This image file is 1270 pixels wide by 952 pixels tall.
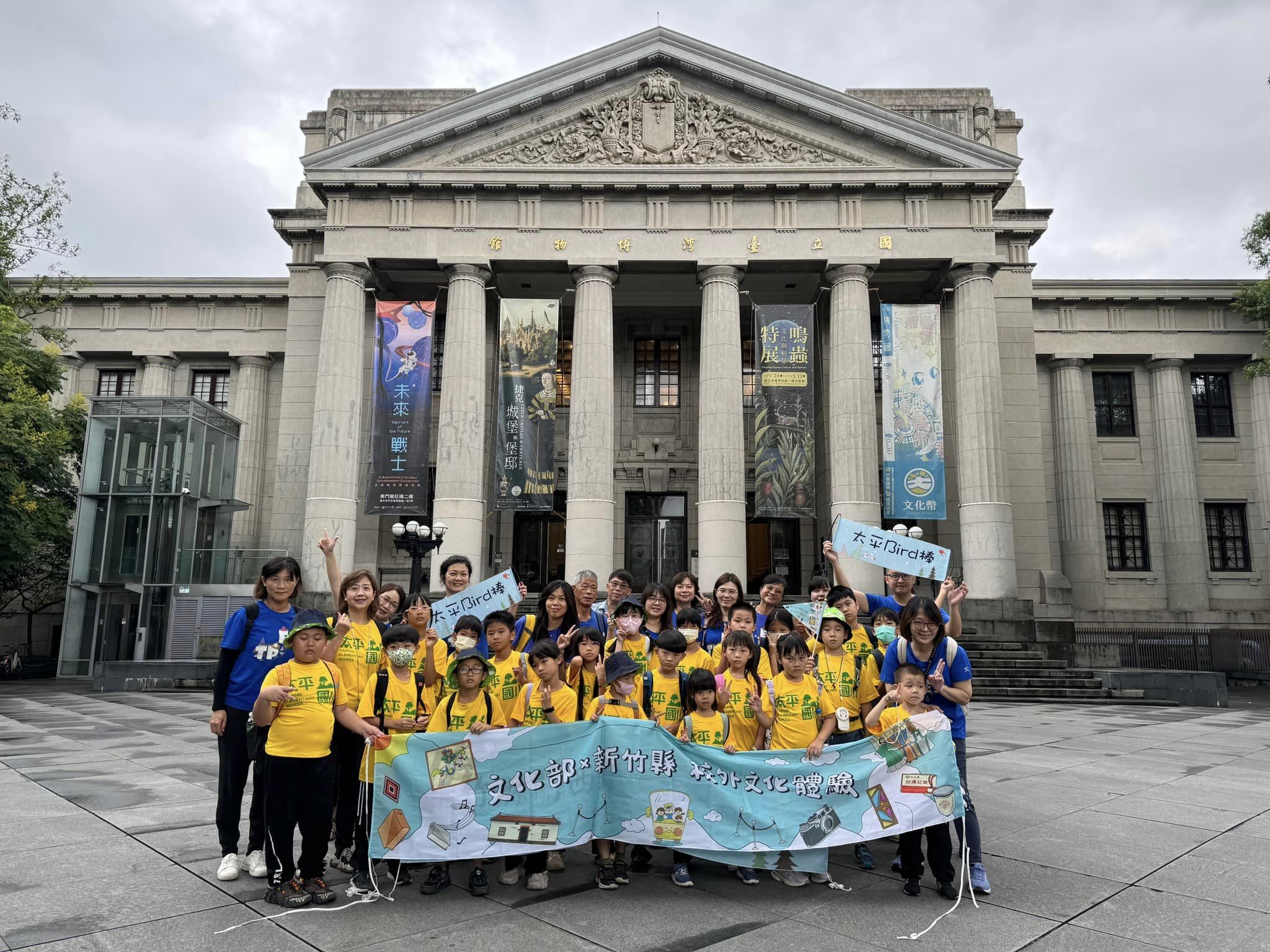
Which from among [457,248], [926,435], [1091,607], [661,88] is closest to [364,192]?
[457,248]

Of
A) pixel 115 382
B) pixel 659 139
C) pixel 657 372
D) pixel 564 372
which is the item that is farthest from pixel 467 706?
pixel 115 382

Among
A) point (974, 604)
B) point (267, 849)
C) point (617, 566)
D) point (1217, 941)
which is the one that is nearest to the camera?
point (1217, 941)

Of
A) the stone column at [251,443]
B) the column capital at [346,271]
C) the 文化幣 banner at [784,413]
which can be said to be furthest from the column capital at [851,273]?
the stone column at [251,443]

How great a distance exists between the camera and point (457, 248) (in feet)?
87.3

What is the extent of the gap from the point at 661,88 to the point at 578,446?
40.1ft

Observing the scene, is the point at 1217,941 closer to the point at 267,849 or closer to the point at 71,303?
the point at 267,849

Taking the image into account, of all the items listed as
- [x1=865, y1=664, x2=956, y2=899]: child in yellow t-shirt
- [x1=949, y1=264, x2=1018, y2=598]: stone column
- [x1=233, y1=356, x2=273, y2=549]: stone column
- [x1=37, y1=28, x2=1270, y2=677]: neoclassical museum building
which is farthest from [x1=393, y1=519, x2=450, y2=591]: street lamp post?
[x1=949, y1=264, x2=1018, y2=598]: stone column

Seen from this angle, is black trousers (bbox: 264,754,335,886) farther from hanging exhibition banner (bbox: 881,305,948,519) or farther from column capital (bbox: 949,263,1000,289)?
column capital (bbox: 949,263,1000,289)

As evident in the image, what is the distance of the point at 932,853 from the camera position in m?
5.71

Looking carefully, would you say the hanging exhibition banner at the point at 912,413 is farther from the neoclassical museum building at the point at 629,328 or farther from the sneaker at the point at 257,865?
the sneaker at the point at 257,865

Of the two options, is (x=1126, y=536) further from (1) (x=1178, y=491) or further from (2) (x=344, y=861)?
(2) (x=344, y=861)

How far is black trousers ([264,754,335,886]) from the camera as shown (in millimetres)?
5258

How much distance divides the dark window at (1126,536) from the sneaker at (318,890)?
34.5 m

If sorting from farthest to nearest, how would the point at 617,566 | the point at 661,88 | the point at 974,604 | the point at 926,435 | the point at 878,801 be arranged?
the point at 617,566 → the point at 661,88 → the point at 926,435 → the point at 974,604 → the point at 878,801
